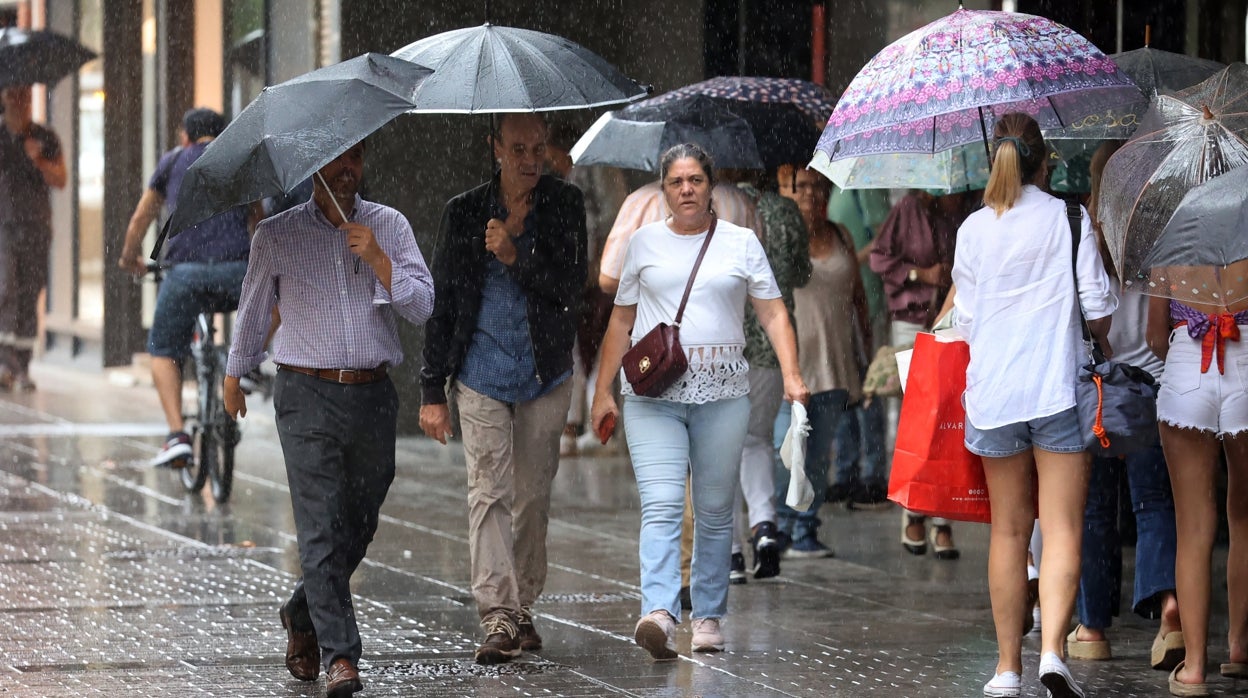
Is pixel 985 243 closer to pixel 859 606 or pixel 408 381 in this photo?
pixel 859 606

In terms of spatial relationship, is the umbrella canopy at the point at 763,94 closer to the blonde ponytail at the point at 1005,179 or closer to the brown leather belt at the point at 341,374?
the blonde ponytail at the point at 1005,179

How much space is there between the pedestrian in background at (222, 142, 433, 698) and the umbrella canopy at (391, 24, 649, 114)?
0.58 meters

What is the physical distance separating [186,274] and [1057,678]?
6904 mm

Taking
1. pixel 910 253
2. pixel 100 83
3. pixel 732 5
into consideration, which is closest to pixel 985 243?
pixel 910 253

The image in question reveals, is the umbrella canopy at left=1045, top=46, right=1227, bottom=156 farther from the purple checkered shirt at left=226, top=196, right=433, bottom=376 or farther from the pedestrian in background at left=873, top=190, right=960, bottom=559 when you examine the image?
the purple checkered shirt at left=226, top=196, right=433, bottom=376

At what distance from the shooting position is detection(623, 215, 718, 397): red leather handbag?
748 cm

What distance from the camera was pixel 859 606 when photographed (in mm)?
8883

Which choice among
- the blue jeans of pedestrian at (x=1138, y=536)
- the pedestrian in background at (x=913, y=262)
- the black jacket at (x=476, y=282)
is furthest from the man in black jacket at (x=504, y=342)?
the pedestrian in background at (x=913, y=262)

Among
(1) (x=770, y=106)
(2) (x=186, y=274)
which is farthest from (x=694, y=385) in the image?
(2) (x=186, y=274)

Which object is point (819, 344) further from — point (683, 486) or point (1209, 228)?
point (1209, 228)

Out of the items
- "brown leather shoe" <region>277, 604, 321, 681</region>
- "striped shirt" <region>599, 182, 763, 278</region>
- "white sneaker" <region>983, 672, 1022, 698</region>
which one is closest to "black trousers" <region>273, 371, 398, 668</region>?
"brown leather shoe" <region>277, 604, 321, 681</region>

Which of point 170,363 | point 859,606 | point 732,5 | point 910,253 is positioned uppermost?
point 732,5

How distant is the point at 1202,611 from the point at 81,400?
45.3ft

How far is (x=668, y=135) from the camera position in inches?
359
